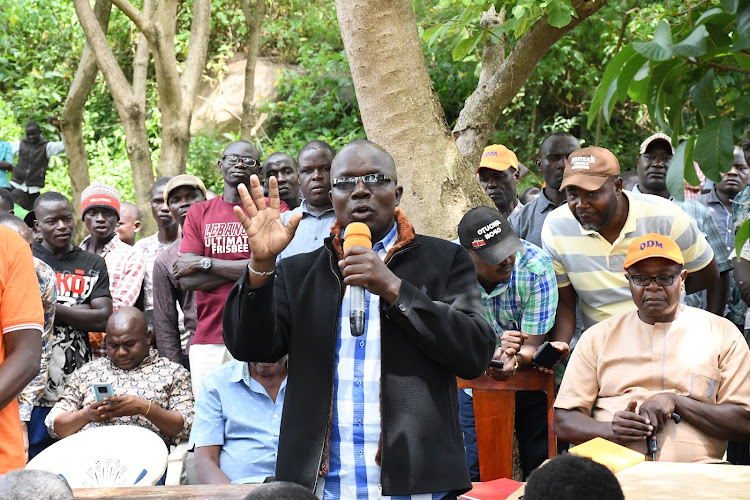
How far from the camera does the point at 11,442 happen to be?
3.27m

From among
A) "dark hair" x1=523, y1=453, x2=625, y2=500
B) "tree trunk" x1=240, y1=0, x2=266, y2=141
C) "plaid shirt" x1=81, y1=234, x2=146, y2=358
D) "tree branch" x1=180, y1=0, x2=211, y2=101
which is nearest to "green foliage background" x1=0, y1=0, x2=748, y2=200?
"tree trunk" x1=240, y1=0, x2=266, y2=141

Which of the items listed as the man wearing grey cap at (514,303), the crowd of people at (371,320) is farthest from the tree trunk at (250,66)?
the man wearing grey cap at (514,303)

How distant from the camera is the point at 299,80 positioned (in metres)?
16.5

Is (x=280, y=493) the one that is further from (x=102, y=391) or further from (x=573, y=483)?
(x=102, y=391)

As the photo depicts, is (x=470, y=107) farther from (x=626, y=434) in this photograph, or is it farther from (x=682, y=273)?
(x=626, y=434)

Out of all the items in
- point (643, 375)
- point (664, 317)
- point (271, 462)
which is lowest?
point (271, 462)

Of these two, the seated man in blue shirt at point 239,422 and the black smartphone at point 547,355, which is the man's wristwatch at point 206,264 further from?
the black smartphone at point 547,355

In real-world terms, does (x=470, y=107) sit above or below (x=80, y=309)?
above

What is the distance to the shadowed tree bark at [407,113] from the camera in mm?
5199

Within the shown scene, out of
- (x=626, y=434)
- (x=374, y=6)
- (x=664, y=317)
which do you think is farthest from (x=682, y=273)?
(x=374, y=6)

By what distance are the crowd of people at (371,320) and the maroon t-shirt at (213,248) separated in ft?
0.05

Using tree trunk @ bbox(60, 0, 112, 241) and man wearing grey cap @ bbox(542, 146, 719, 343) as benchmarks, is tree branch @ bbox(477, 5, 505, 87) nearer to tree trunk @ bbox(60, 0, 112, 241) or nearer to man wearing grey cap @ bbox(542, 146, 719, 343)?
man wearing grey cap @ bbox(542, 146, 719, 343)

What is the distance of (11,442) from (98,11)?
9567 millimetres

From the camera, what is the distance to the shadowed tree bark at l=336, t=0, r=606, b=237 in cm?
520
